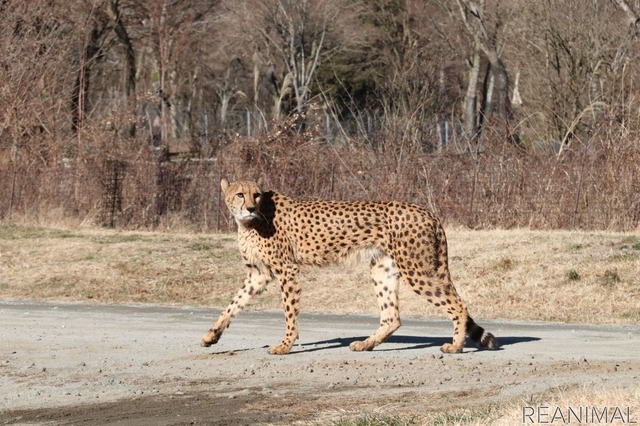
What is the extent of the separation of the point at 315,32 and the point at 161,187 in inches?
1022

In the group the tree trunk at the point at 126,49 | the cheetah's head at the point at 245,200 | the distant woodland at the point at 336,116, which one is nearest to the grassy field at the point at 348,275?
the distant woodland at the point at 336,116

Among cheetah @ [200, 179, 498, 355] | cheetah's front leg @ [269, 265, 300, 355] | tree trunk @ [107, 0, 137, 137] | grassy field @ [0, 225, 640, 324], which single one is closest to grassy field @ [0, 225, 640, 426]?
grassy field @ [0, 225, 640, 324]

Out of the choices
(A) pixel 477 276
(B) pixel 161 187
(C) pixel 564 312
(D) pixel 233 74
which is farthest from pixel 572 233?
(D) pixel 233 74

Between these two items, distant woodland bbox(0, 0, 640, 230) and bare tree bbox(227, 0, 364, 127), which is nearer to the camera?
distant woodland bbox(0, 0, 640, 230)

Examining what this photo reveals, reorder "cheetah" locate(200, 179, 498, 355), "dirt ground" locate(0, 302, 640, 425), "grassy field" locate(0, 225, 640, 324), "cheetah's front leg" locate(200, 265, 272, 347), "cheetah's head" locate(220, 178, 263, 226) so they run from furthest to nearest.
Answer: "grassy field" locate(0, 225, 640, 324), "cheetah's front leg" locate(200, 265, 272, 347), "cheetah's head" locate(220, 178, 263, 226), "cheetah" locate(200, 179, 498, 355), "dirt ground" locate(0, 302, 640, 425)

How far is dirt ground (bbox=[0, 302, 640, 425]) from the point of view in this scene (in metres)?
10.6

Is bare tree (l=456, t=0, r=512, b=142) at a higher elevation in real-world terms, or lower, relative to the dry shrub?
higher

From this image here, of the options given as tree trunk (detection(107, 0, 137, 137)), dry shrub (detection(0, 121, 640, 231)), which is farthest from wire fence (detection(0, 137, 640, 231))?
tree trunk (detection(107, 0, 137, 137))

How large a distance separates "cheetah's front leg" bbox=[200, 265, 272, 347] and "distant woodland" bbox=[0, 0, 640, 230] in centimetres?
1263

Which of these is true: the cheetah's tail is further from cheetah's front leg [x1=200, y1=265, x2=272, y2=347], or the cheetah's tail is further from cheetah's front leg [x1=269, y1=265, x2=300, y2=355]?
cheetah's front leg [x1=200, y1=265, x2=272, y2=347]

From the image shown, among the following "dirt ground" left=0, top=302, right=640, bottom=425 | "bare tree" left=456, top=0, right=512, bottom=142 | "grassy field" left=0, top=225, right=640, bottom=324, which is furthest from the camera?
"bare tree" left=456, top=0, right=512, bottom=142

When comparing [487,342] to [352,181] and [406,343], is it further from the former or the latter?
[352,181]

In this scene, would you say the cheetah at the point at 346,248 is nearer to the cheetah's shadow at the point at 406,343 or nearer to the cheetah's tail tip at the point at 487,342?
the cheetah's tail tip at the point at 487,342

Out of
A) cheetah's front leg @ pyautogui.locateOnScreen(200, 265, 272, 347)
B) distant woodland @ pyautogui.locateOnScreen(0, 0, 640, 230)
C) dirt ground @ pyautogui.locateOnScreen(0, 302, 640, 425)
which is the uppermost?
distant woodland @ pyautogui.locateOnScreen(0, 0, 640, 230)
